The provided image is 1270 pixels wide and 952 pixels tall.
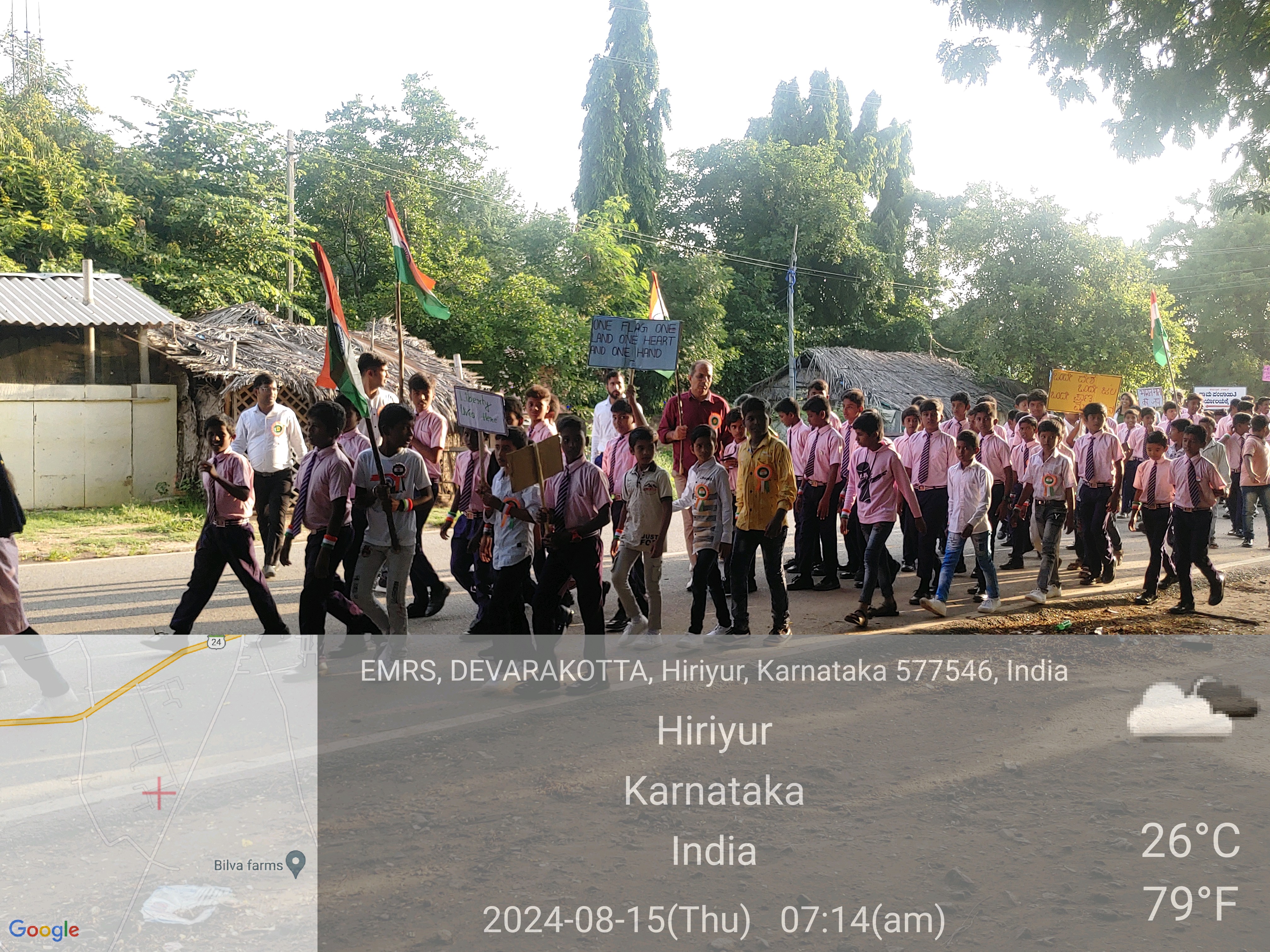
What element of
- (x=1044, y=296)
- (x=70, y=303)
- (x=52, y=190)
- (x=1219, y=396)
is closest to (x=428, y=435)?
(x=70, y=303)

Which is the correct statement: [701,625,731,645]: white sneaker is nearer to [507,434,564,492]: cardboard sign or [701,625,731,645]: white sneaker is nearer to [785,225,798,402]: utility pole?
[507,434,564,492]: cardboard sign

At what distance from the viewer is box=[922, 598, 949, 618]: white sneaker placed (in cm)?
808

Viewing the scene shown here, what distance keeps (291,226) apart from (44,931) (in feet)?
74.4

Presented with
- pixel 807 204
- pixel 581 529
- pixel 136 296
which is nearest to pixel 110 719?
pixel 581 529

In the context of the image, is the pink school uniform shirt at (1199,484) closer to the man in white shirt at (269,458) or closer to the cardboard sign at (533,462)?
the cardboard sign at (533,462)

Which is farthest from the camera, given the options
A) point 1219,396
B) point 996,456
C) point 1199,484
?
point 1219,396

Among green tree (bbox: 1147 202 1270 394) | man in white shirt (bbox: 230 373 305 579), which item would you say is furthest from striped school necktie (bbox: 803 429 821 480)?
green tree (bbox: 1147 202 1270 394)

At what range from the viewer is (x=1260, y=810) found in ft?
14.1

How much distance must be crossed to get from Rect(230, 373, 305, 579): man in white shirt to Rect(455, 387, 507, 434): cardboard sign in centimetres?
340

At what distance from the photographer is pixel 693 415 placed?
9289mm

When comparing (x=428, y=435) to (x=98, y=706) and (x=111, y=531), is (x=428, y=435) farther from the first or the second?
(x=111, y=531)

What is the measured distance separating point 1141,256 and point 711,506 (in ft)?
125

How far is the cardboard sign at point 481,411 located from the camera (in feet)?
20.2

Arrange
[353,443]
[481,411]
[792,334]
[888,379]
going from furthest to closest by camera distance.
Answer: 1. [792,334]
2. [888,379]
3. [353,443]
4. [481,411]
